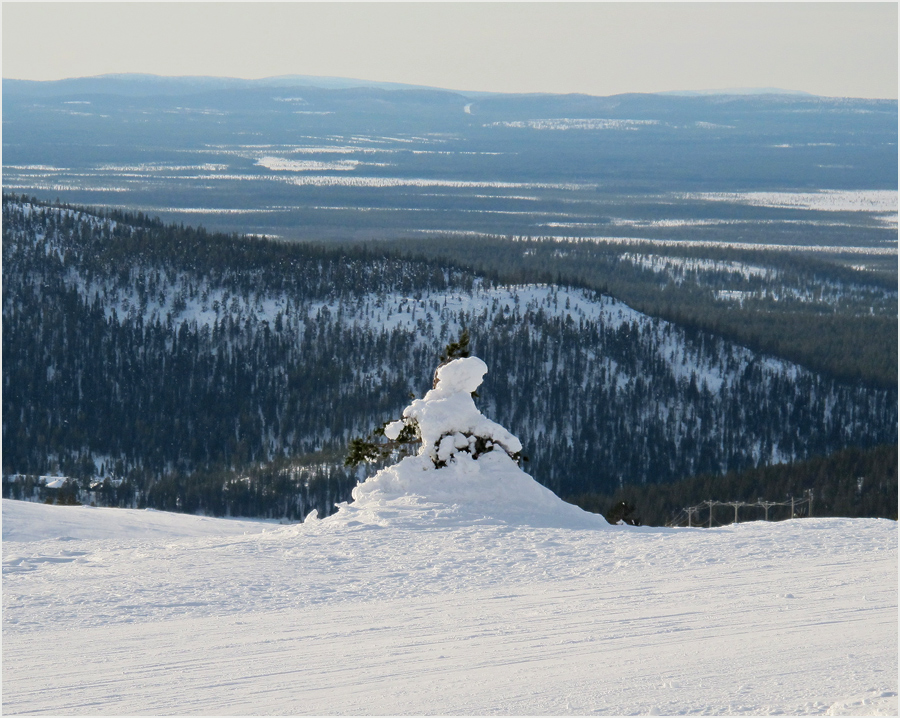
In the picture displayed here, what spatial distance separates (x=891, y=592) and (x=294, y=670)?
25.4 ft

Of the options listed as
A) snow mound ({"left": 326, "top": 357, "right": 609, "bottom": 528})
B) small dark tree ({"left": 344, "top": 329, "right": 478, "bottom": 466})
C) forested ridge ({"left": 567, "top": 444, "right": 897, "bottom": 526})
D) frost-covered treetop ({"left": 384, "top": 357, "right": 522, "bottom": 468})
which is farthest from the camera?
forested ridge ({"left": 567, "top": 444, "right": 897, "bottom": 526})

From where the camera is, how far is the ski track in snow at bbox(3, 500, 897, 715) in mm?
11562

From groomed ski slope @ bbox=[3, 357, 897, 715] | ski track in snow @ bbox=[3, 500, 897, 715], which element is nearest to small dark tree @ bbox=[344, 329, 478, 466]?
groomed ski slope @ bbox=[3, 357, 897, 715]

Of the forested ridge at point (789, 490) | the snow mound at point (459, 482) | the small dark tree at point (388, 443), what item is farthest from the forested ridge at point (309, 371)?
the snow mound at point (459, 482)

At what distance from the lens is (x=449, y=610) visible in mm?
15180

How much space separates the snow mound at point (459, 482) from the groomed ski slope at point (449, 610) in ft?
0.18

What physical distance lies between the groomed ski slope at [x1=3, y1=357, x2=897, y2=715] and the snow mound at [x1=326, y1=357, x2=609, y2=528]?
0.18 ft

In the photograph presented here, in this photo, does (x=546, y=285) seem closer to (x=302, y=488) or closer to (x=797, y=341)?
(x=797, y=341)

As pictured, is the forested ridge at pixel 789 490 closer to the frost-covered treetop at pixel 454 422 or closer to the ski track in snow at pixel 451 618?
the frost-covered treetop at pixel 454 422

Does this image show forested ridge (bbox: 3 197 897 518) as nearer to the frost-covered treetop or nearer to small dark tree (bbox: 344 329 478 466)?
small dark tree (bbox: 344 329 478 466)

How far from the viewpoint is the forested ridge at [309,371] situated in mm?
117062

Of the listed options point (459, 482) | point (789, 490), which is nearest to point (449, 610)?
point (459, 482)

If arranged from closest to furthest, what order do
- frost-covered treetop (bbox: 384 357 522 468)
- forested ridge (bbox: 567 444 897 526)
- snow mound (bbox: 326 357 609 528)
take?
snow mound (bbox: 326 357 609 528) → frost-covered treetop (bbox: 384 357 522 468) → forested ridge (bbox: 567 444 897 526)

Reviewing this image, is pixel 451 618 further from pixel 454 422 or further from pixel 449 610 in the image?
pixel 454 422
